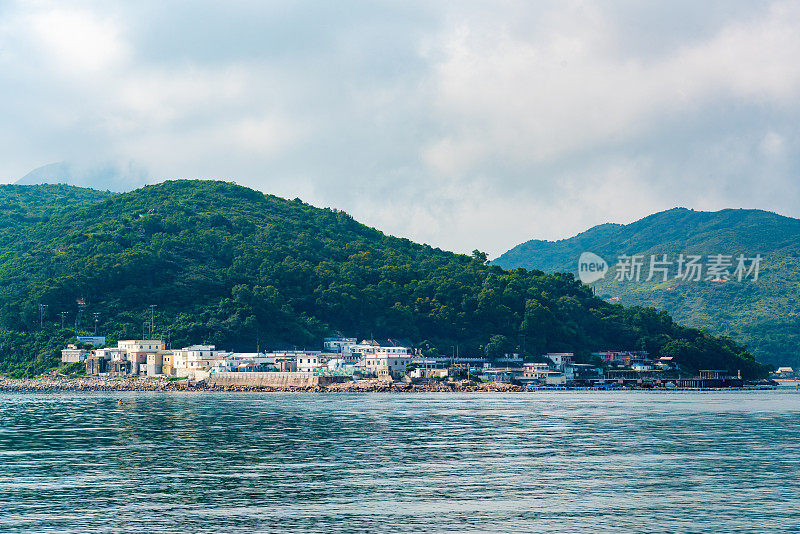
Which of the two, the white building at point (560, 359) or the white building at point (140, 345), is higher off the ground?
the white building at point (140, 345)

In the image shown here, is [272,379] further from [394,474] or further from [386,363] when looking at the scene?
[394,474]

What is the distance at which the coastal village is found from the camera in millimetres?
123688

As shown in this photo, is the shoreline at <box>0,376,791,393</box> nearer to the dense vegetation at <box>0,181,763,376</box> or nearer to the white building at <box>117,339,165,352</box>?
the white building at <box>117,339,165,352</box>

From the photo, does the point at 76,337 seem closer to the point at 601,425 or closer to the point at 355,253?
the point at 355,253

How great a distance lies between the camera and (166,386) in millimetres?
120375

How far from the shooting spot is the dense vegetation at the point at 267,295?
461 ft

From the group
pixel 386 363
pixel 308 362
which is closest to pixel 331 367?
pixel 308 362

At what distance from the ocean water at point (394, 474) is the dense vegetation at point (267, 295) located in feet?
249

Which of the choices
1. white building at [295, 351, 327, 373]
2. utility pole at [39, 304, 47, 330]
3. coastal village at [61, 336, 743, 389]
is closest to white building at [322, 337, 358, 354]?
coastal village at [61, 336, 743, 389]

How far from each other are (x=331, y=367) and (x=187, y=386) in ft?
67.4

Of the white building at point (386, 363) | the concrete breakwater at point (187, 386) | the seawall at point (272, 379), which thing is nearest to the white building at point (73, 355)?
the concrete breakwater at point (187, 386)

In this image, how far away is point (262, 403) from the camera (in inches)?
3440

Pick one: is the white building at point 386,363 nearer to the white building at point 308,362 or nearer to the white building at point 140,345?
the white building at point 308,362

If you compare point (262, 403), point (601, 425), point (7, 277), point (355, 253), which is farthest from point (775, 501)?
point (355, 253)
